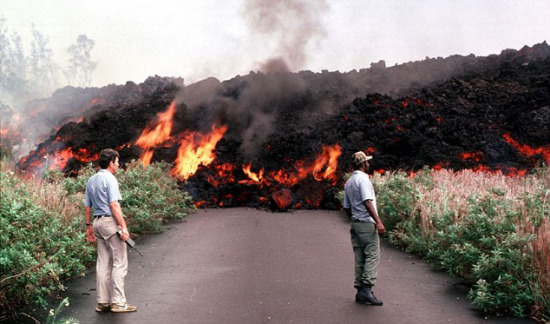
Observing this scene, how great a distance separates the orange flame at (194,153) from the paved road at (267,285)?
34.1 ft

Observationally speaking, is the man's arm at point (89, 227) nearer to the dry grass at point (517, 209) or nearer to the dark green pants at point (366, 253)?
the dark green pants at point (366, 253)

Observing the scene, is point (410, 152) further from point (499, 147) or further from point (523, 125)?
point (523, 125)

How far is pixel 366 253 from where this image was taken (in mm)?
7656

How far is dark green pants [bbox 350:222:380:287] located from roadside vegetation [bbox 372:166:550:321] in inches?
48.0

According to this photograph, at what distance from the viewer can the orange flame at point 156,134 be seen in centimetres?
2610

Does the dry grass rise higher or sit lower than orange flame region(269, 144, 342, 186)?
lower

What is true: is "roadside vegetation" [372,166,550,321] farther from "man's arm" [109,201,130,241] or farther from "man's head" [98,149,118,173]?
"man's head" [98,149,118,173]

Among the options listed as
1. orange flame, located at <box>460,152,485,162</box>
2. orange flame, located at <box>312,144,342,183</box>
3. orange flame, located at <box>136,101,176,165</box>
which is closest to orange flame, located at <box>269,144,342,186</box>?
orange flame, located at <box>312,144,342,183</box>

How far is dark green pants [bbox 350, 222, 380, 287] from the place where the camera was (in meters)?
7.51

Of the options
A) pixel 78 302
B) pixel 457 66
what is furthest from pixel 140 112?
pixel 78 302

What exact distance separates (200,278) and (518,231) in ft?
15.3

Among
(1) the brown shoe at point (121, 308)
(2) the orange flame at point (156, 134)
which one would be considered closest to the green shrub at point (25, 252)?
(1) the brown shoe at point (121, 308)

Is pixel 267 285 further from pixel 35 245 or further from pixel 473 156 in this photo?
pixel 473 156

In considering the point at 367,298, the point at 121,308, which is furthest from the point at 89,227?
the point at 367,298
